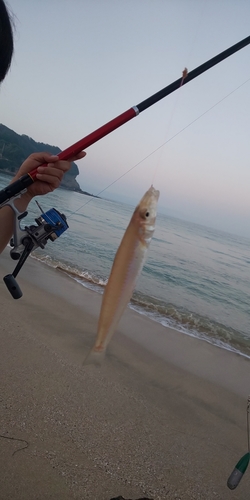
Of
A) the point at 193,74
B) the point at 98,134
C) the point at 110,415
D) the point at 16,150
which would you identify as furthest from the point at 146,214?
the point at 16,150

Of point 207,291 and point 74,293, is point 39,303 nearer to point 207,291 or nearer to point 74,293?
point 74,293

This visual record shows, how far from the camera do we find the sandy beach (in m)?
3.15

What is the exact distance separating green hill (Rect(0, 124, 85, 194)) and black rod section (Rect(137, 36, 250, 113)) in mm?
42794

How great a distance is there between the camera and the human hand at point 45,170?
83.7 inches

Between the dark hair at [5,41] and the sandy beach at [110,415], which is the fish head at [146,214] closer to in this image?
the dark hair at [5,41]

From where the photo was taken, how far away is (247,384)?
21.2ft

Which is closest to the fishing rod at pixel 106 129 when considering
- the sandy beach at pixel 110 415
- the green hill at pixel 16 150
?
the sandy beach at pixel 110 415

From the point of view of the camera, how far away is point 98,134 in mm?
2324

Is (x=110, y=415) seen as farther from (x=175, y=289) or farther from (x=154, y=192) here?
(x=175, y=289)

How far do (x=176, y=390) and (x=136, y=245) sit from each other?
472 cm

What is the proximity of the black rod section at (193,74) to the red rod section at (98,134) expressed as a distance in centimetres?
13

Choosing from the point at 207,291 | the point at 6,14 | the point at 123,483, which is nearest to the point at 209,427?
the point at 123,483

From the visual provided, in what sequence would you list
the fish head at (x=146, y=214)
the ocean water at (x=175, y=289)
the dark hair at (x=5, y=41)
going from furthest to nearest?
the ocean water at (x=175, y=289)
the dark hair at (x=5, y=41)
the fish head at (x=146, y=214)

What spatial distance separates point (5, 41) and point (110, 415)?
147 inches
